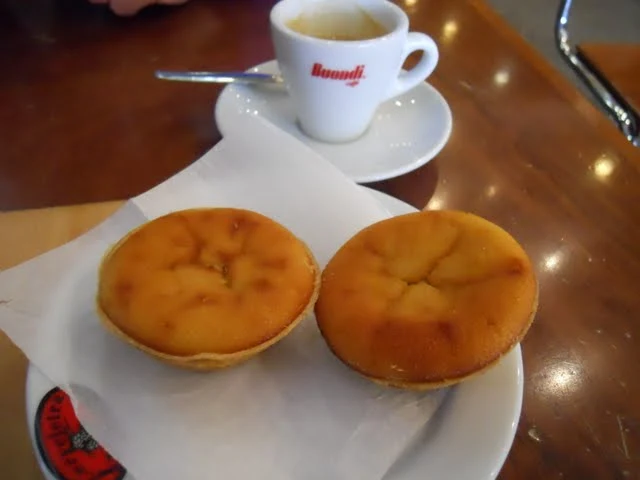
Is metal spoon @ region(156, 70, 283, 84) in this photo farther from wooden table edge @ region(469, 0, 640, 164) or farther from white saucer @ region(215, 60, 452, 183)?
wooden table edge @ region(469, 0, 640, 164)

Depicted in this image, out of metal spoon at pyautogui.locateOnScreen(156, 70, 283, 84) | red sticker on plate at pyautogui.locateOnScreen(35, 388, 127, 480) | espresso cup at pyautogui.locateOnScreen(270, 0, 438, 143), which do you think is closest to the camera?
red sticker on plate at pyautogui.locateOnScreen(35, 388, 127, 480)

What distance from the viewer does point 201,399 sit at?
456mm

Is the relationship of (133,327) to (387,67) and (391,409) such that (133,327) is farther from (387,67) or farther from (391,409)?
(387,67)

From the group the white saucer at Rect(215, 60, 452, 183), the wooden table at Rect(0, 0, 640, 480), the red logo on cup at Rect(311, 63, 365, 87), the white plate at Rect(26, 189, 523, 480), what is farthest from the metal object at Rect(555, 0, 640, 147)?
the white plate at Rect(26, 189, 523, 480)

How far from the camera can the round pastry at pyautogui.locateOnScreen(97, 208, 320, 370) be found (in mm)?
435

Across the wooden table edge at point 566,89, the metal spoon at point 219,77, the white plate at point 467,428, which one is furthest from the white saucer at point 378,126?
the white plate at point 467,428

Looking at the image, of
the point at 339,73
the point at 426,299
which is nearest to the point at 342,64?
the point at 339,73

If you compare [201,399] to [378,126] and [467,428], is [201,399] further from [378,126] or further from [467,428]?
[378,126]

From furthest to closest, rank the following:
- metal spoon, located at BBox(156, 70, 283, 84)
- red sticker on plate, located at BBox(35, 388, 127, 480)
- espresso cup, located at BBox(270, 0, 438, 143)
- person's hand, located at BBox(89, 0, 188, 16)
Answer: person's hand, located at BBox(89, 0, 188, 16)
metal spoon, located at BBox(156, 70, 283, 84)
espresso cup, located at BBox(270, 0, 438, 143)
red sticker on plate, located at BBox(35, 388, 127, 480)

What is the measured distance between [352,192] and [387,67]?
19 cm

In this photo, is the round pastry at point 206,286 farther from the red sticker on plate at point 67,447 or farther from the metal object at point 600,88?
the metal object at point 600,88

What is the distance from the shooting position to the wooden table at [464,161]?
51 centimetres

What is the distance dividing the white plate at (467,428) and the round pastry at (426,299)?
3 cm

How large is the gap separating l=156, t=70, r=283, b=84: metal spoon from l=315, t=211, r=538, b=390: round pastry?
37 centimetres
